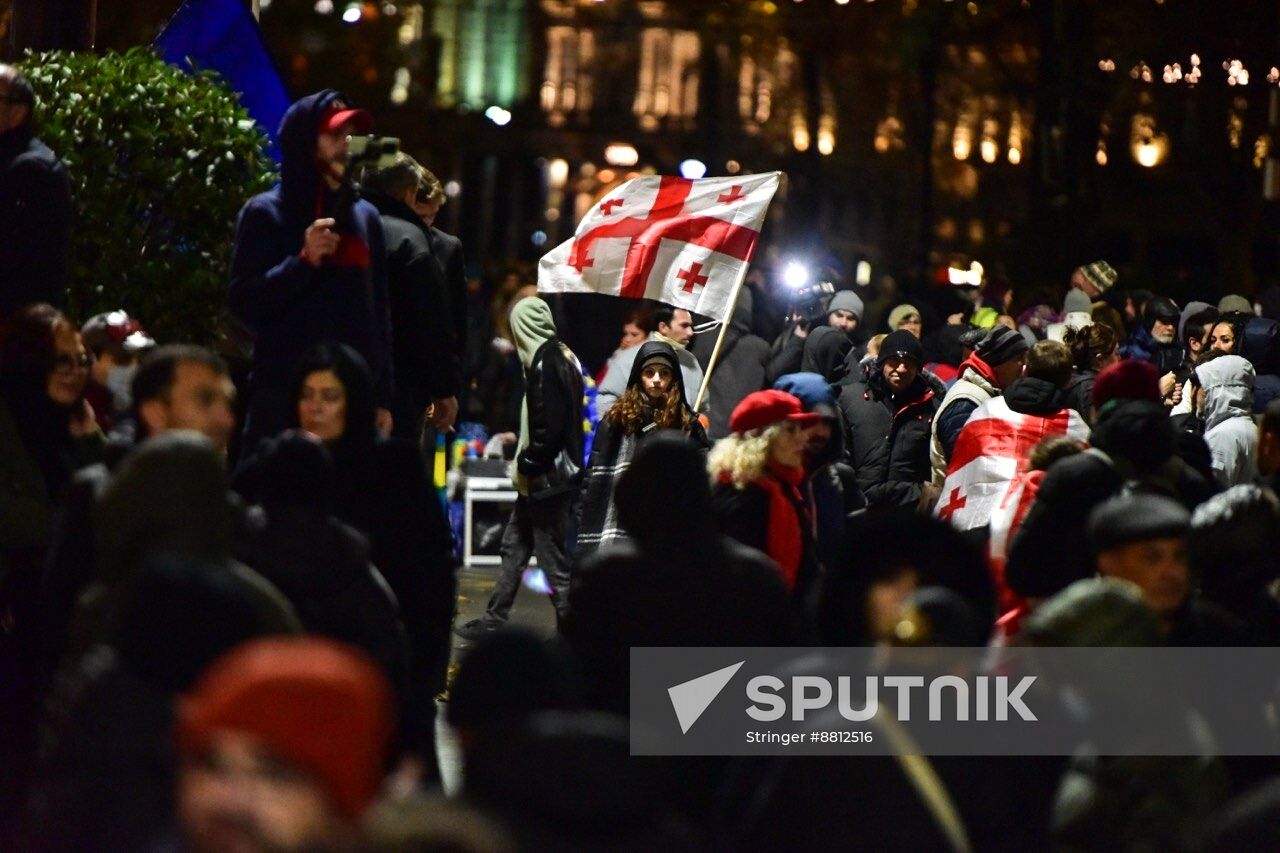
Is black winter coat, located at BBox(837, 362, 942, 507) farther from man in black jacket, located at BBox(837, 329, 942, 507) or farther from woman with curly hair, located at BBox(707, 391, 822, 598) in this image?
woman with curly hair, located at BBox(707, 391, 822, 598)

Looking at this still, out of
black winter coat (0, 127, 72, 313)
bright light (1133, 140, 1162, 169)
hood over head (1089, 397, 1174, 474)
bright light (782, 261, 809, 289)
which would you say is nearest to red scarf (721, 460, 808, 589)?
hood over head (1089, 397, 1174, 474)

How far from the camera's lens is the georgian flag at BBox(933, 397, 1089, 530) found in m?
9.88

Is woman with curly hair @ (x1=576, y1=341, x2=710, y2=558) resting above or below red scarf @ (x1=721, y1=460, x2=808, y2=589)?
below

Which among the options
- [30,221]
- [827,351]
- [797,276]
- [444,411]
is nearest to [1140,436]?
[444,411]

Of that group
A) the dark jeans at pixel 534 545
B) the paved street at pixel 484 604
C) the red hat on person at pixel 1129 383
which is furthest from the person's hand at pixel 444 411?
the dark jeans at pixel 534 545

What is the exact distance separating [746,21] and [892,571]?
149 feet

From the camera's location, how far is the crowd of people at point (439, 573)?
4090 millimetres

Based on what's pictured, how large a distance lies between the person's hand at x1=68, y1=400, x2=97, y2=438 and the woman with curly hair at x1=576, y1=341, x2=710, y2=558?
4.08 metres

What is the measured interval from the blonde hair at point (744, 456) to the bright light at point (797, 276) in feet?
25.8

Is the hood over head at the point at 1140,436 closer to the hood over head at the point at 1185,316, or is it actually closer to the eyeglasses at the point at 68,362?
the eyeglasses at the point at 68,362

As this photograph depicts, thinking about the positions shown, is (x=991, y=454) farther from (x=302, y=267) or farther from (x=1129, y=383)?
(x=302, y=267)

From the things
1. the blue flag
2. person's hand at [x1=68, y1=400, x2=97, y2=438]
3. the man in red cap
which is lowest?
person's hand at [x1=68, y1=400, x2=97, y2=438]

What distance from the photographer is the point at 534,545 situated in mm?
12992

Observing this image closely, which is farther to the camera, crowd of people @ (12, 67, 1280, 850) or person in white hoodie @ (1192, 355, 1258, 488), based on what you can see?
person in white hoodie @ (1192, 355, 1258, 488)
